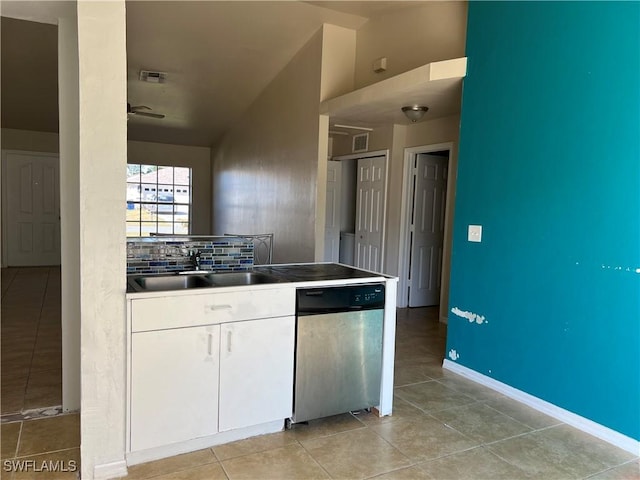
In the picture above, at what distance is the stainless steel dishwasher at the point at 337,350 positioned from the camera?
2.56m

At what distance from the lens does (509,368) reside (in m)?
3.18

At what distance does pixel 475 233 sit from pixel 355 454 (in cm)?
190

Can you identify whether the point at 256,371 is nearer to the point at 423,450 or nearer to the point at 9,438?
the point at 423,450

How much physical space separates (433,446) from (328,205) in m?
4.53

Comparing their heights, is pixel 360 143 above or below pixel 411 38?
below

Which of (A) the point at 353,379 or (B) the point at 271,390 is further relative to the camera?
(A) the point at 353,379

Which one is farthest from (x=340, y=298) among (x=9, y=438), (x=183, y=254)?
A: (x=9, y=438)

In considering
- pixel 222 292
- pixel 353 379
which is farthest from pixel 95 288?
pixel 353 379

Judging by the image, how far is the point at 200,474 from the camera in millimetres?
2135

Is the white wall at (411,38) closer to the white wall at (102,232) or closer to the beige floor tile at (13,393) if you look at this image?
the white wall at (102,232)

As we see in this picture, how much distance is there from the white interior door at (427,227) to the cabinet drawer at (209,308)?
3.36m

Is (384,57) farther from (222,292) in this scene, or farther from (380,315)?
(222,292)

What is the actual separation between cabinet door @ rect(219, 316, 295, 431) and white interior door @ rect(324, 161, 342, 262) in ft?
13.3

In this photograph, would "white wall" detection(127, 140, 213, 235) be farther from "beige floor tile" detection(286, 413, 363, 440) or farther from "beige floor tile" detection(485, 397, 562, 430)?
"beige floor tile" detection(485, 397, 562, 430)
